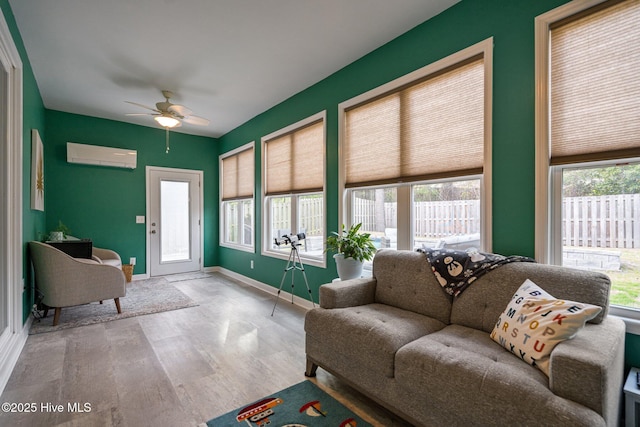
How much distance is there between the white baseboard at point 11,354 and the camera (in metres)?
2.14

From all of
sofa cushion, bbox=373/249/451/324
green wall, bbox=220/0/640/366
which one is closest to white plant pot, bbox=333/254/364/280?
sofa cushion, bbox=373/249/451/324

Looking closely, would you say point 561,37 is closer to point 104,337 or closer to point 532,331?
point 532,331

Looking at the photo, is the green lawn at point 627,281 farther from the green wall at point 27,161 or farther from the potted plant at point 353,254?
the green wall at point 27,161

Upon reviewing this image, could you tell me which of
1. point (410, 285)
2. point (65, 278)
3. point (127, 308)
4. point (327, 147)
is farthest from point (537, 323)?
point (127, 308)

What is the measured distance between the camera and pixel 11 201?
8.40 feet

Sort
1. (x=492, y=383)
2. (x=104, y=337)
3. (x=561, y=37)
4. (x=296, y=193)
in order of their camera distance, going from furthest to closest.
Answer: (x=296, y=193) → (x=104, y=337) → (x=561, y=37) → (x=492, y=383)

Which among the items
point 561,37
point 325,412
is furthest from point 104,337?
point 561,37

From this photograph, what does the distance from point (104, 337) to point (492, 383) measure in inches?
132

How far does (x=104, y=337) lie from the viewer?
2.98 meters

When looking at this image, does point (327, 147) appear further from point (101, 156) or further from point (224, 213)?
point (101, 156)

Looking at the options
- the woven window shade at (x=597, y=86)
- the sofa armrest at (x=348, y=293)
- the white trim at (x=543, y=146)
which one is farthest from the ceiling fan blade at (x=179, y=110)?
the woven window shade at (x=597, y=86)

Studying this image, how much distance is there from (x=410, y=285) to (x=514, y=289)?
2.23 ft

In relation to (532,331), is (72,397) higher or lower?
lower

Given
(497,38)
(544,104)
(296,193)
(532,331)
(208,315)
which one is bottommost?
(208,315)
